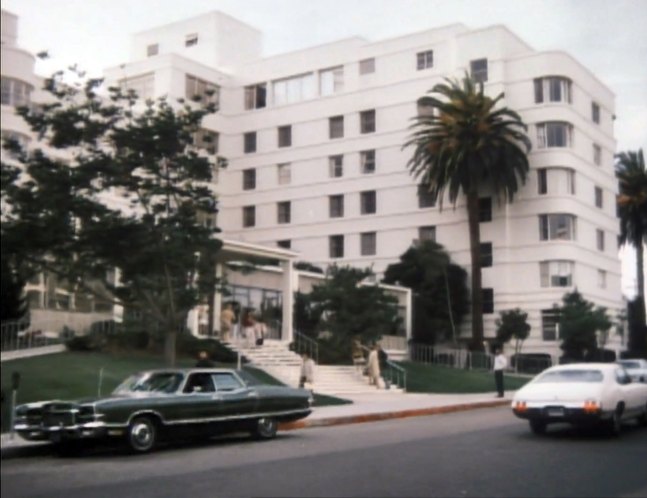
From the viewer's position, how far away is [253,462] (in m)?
11.3

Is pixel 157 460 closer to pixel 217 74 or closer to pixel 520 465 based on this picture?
pixel 520 465

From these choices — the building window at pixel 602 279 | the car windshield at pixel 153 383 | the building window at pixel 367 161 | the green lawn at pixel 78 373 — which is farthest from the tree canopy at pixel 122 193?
the building window at pixel 602 279

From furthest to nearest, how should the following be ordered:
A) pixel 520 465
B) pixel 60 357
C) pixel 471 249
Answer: pixel 471 249, pixel 60 357, pixel 520 465

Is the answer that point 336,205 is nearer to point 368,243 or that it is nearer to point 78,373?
point 368,243

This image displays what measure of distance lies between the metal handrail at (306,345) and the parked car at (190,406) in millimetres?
16925

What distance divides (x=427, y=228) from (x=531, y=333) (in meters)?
9.04

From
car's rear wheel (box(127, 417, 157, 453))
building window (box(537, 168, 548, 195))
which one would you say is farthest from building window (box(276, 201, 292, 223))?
car's rear wheel (box(127, 417, 157, 453))

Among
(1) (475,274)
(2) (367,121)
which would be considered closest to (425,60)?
(2) (367,121)

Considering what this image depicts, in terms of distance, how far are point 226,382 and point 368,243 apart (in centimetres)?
4114

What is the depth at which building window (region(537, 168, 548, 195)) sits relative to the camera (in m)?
51.6

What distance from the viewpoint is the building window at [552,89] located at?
169 feet

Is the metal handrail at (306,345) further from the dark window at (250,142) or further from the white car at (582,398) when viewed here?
the dark window at (250,142)

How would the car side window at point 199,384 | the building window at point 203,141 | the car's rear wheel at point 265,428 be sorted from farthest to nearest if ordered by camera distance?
the building window at point 203,141
the car's rear wheel at point 265,428
the car side window at point 199,384

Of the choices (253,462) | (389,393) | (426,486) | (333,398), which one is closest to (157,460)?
(253,462)
